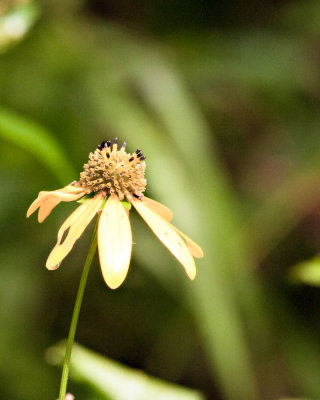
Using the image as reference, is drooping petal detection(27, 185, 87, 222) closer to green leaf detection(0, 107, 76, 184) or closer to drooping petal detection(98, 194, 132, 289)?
drooping petal detection(98, 194, 132, 289)

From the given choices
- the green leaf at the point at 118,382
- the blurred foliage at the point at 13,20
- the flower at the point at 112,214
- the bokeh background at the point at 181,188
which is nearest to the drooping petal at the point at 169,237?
the flower at the point at 112,214

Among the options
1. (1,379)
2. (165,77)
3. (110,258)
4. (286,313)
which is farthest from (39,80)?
(110,258)

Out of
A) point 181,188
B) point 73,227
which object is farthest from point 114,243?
point 181,188

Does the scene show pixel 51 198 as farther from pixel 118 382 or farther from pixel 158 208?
pixel 118 382

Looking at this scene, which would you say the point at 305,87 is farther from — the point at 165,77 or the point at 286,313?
the point at 286,313

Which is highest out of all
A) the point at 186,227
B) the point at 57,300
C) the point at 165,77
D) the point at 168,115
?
the point at 165,77

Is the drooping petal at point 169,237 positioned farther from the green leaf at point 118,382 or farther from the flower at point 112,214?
the green leaf at point 118,382
